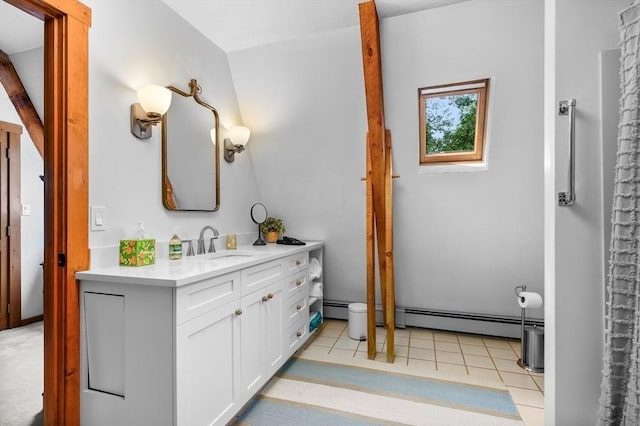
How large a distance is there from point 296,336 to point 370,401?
30.4 inches

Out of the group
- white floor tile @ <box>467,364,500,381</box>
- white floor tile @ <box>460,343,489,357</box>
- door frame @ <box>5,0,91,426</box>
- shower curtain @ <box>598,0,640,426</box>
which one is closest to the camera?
shower curtain @ <box>598,0,640,426</box>

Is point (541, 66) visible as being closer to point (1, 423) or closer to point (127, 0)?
point (127, 0)

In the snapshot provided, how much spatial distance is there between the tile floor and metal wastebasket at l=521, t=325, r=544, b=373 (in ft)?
0.19

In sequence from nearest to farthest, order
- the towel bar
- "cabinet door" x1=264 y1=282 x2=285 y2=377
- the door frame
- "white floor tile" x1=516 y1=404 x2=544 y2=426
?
the towel bar, the door frame, "white floor tile" x1=516 y1=404 x2=544 y2=426, "cabinet door" x1=264 y1=282 x2=285 y2=377

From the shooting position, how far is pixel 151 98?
1761mm

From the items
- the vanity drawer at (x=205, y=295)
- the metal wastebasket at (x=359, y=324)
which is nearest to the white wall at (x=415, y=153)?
the metal wastebasket at (x=359, y=324)

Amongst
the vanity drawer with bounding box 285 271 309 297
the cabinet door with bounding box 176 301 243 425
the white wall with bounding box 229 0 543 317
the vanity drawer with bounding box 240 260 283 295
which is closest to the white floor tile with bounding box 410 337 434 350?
the white wall with bounding box 229 0 543 317

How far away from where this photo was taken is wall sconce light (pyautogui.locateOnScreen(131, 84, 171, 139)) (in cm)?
176

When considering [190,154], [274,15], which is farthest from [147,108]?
[274,15]

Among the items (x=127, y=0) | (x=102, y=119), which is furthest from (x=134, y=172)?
(x=127, y=0)

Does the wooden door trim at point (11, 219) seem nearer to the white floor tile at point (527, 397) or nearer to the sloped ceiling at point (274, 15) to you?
the sloped ceiling at point (274, 15)

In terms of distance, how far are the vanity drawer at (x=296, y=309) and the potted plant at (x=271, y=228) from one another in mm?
696

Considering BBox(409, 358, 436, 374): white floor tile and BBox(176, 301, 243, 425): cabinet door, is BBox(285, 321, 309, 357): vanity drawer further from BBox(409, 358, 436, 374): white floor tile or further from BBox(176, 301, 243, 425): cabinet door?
BBox(409, 358, 436, 374): white floor tile

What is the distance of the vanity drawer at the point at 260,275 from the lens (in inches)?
69.4
